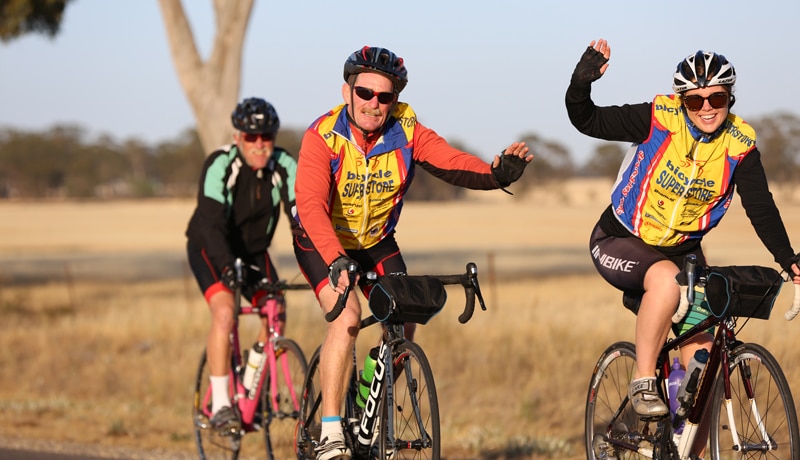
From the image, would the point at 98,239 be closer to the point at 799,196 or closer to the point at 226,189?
the point at 799,196

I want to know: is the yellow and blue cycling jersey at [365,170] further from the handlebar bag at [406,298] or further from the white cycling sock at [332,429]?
Answer: the white cycling sock at [332,429]

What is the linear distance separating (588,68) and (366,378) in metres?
A: 1.86

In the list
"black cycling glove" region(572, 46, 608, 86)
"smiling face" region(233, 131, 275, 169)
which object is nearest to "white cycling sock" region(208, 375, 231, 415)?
"smiling face" region(233, 131, 275, 169)

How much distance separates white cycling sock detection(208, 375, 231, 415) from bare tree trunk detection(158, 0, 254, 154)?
21.6 ft

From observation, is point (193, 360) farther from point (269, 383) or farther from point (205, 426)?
point (269, 383)

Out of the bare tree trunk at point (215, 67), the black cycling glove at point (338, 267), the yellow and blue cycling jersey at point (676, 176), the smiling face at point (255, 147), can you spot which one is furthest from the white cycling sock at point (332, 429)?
the bare tree trunk at point (215, 67)

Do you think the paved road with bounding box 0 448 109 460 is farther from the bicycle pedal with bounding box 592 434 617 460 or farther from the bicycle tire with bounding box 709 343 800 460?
the bicycle tire with bounding box 709 343 800 460

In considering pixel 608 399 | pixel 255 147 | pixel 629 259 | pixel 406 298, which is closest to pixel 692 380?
pixel 629 259

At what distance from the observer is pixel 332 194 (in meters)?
5.74

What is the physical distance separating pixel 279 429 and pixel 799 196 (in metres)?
60.9

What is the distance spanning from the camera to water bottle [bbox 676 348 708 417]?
17.1ft

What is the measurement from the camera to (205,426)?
768 centimetres

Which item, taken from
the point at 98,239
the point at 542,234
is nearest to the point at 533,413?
the point at 542,234

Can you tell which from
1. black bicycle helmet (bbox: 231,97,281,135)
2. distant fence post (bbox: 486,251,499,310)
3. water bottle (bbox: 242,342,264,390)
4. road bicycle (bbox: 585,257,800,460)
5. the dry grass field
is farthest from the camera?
distant fence post (bbox: 486,251,499,310)
